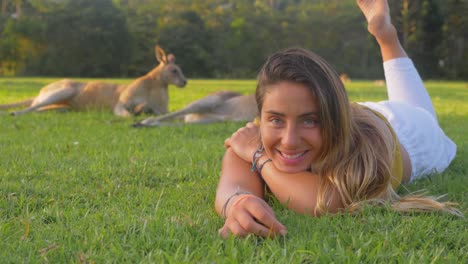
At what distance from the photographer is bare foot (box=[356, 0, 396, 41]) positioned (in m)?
3.84

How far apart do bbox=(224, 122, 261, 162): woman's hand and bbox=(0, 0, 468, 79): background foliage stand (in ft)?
108

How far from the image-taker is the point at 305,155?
91.4 inches

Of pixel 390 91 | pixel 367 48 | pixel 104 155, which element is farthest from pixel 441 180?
pixel 367 48

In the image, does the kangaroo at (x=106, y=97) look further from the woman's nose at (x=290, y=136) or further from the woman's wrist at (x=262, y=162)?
the woman's nose at (x=290, y=136)

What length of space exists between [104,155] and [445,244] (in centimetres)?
258

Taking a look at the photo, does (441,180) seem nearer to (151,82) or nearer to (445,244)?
(445,244)

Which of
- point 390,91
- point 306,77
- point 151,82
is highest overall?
point 306,77

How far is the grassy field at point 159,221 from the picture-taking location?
71.0 inches

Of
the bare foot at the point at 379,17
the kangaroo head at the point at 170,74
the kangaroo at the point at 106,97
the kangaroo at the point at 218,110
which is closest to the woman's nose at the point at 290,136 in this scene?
the bare foot at the point at 379,17

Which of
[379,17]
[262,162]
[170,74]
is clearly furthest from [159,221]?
[170,74]

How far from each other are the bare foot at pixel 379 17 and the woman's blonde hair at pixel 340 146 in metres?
1.53

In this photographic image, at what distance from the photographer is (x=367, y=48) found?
1598 inches

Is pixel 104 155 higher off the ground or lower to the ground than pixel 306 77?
lower

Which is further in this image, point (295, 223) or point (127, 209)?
point (127, 209)
